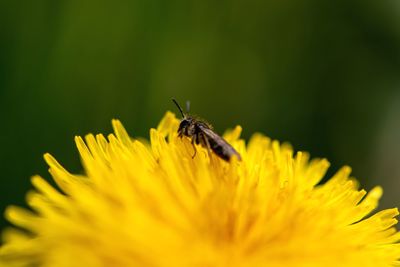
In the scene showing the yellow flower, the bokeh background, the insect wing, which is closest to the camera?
the yellow flower

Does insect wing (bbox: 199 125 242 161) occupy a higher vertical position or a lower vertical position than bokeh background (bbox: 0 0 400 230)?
lower

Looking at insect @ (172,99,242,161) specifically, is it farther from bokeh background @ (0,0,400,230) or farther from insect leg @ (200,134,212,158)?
bokeh background @ (0,0,400,230)

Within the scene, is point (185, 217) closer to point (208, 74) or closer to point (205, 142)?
point (205, 142)

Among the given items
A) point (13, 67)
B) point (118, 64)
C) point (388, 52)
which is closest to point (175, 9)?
point (118, 64)

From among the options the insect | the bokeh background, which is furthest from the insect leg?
the bokeh background

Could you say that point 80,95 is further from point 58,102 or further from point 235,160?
point 235,160

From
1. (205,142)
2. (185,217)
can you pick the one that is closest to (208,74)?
(205,142)
